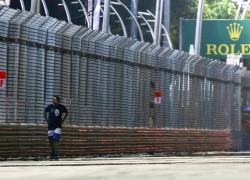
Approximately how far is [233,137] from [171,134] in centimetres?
674

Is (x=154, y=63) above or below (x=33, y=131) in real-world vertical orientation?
above

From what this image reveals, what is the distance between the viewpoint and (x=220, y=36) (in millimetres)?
51188

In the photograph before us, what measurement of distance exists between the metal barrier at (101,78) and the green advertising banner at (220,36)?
15.9 metres

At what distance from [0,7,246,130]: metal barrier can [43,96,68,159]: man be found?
515 mm

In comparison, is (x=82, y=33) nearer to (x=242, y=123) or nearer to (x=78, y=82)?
(x=78, y=82)

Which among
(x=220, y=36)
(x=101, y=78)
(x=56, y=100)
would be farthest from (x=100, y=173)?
(x=220, y=36)

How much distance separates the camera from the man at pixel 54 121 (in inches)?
862

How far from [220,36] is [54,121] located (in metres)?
30.2

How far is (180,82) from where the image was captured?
31.0 meters

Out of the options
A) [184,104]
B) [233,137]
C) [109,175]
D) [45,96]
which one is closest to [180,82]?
[184,104]

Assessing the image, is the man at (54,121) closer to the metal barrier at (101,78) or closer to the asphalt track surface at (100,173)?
the metal barrier at (101,78)

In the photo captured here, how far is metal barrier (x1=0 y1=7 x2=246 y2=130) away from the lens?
2145 centimetres

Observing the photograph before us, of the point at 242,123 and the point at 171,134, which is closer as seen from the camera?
the point at 171,134

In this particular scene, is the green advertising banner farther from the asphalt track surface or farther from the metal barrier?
the asphalt track surface
